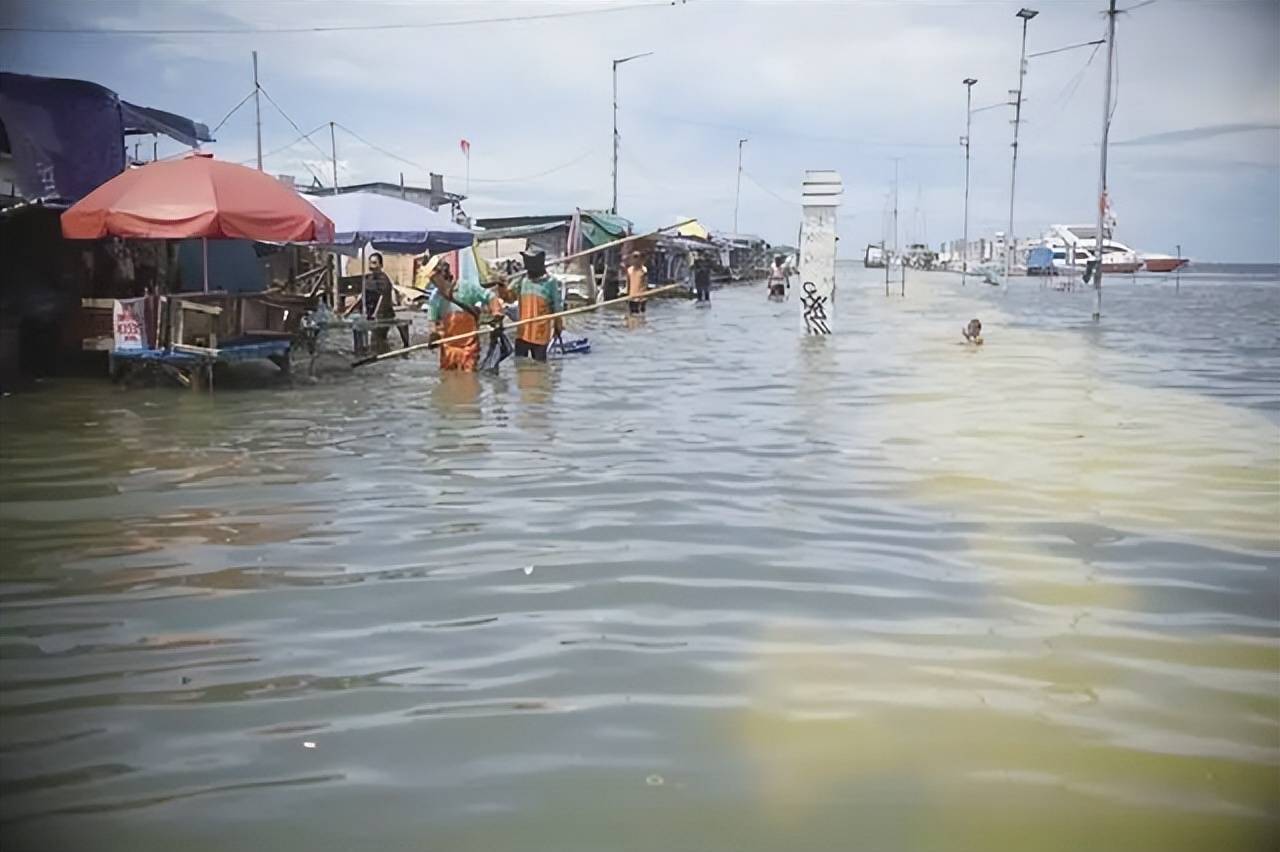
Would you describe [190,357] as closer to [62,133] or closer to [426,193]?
[62,133]

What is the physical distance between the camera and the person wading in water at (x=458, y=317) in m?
14.4

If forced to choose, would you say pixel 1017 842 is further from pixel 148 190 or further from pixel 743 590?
pixel 148 190

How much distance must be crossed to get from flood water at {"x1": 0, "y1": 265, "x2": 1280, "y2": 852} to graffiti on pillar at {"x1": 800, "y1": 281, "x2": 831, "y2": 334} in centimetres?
1200

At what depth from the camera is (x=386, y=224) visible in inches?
740

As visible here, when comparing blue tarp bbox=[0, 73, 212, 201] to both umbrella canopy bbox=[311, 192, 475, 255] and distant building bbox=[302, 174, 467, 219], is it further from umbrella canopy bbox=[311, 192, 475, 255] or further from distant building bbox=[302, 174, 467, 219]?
distant building bbox=[302, 174, 467, 219]

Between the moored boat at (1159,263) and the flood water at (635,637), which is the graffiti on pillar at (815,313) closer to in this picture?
the flood water at (635,637)

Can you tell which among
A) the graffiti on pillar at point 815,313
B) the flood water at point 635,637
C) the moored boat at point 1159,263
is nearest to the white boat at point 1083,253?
the moored boat at point 1159,263

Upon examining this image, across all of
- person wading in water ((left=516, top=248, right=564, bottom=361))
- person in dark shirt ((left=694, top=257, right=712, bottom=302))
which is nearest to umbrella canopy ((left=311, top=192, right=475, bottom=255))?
person wading in water ((left=516, top=248, right=564, bottom=361))

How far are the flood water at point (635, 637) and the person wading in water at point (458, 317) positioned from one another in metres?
4.37

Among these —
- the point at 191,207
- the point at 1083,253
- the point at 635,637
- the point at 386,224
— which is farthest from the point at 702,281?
the point at 1083,253

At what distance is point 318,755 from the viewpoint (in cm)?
367

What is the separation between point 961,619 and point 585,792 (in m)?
2.25

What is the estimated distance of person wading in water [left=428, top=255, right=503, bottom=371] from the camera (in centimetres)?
→ 1440

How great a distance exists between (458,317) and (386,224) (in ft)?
15.7
